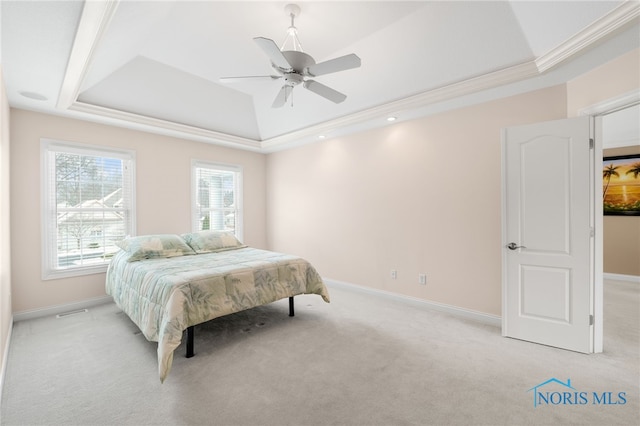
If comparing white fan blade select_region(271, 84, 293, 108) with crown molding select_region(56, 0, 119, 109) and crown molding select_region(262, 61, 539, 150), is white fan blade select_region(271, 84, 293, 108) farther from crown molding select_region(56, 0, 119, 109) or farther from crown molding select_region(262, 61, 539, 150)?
crown molding select_region(262, 61, 539, 150)

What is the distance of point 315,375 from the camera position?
2203mm

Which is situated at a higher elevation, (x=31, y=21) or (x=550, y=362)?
(x=31, y=21)

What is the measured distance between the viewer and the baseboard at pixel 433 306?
3.19m

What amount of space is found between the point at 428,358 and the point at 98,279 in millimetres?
4204

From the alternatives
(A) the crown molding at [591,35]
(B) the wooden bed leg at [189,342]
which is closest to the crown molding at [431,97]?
(A) the crown molding at [591,35]

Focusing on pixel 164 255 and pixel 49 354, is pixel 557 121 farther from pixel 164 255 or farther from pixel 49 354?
pixel 49 354

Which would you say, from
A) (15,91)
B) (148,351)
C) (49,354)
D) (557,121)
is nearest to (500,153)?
(557,121)

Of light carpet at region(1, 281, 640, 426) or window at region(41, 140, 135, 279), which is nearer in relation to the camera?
light carpet at region(1, 281, 640, 426)

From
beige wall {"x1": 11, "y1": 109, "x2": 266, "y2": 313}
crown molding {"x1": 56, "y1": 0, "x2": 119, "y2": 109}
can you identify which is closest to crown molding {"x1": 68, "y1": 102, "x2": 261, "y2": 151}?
beige wall {"x1": 11, "y1": 109, "x2": 266, "y2": 313}

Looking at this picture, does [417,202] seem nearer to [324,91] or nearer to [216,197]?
[324,91]

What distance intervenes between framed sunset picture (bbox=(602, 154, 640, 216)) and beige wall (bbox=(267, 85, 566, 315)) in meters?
3.29

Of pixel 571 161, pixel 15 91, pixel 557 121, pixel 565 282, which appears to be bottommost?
pixel 565 282

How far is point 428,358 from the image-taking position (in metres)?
2.44

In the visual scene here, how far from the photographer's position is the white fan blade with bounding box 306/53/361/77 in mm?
2117
